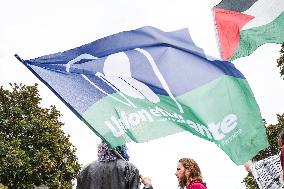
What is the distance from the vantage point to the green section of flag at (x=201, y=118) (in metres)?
5.19

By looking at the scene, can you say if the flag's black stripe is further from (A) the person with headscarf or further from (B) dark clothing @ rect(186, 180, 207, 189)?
(B) dark clothing @ rect(186, 180, 207, 189)

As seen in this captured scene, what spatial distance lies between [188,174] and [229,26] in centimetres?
199

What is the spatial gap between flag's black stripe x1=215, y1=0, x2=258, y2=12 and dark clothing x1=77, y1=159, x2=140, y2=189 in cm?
232

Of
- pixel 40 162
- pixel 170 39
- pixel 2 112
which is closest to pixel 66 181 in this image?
pixel 40 162

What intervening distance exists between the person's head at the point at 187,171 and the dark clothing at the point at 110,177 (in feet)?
4.90

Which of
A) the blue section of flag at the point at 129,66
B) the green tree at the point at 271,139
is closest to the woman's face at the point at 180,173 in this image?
the blue section of flag at the point at 129,66

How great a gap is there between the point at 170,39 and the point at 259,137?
1.59 m

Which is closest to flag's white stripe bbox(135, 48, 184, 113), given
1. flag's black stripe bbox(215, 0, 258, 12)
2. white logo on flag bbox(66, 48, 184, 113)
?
white logo on flag bbox(66, 48, 184, 113)

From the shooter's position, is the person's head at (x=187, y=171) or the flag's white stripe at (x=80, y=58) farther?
the person's head at (x=187, y=171)

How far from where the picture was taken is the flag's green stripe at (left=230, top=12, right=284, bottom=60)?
6020 mm

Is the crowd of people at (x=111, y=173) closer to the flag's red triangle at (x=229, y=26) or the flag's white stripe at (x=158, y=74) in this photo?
the flag's white stripe at (x=158, y=74)

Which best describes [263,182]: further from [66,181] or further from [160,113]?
[66,181]

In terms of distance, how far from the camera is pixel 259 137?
5.23m

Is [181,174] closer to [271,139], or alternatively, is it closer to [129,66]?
[129,66]
